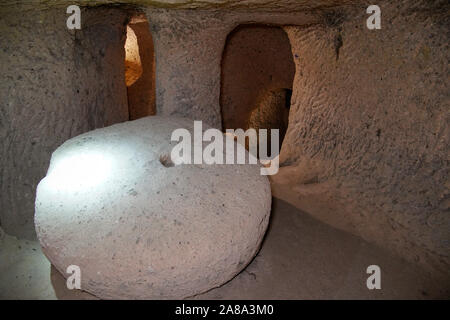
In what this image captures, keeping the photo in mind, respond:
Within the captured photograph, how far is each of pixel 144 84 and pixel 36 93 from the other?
2.69m

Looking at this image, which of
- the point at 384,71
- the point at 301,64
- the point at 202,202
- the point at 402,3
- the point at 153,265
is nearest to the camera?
the point at 153,265

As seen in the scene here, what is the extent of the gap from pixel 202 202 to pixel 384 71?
1.41 metres

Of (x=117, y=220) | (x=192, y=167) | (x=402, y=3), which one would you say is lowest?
(x=117, y=220)

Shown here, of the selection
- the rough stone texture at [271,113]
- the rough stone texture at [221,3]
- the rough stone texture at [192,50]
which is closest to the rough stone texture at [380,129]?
the rough stone texture at [221,3]

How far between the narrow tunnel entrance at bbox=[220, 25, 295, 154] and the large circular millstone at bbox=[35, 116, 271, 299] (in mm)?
2595

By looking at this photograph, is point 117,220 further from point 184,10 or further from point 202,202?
point 184,10

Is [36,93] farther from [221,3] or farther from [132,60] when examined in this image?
[132,60]

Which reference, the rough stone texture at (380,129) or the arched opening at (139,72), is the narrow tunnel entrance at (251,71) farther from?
the rough stone texture at (380,129)

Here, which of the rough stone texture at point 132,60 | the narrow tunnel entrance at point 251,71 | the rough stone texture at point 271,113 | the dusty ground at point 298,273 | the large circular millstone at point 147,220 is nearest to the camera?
the large circular millstone at point 147,220

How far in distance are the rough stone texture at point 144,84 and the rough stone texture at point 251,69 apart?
1.13m

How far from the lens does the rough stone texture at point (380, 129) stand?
191 centimetres

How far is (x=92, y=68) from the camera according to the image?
8.34 ft

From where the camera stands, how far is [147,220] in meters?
1.53
